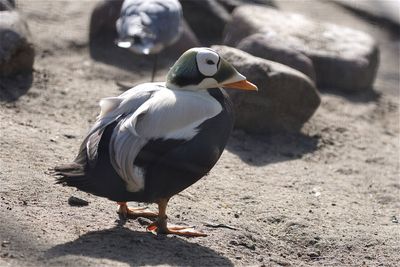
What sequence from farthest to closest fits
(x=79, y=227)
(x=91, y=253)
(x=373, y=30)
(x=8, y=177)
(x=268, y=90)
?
1. (x=373, y=30)
2. (x=268, y=90)
3. (x=8, y=177)
4. (x=79, y=227)
5. (x=91, y=253)

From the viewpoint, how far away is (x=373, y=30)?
9.26m

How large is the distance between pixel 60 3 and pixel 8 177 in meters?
4.12

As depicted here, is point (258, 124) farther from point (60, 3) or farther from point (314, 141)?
point (60, 3)

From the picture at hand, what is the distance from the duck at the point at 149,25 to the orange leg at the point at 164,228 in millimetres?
2856

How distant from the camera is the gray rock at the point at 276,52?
22.1 feet

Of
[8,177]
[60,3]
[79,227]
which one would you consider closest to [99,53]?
[60,3]

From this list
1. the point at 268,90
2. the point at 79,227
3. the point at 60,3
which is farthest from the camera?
the point at 60,3

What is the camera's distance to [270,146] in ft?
20.2

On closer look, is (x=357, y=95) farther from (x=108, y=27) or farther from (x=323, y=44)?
(x=108, y=27)

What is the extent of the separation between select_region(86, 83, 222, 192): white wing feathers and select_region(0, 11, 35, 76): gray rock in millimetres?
2306

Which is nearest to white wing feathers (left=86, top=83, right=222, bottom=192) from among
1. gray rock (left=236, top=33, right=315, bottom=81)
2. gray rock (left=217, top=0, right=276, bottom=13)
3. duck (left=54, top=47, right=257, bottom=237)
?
duck (left=54, top=47, right=257, bottom=237)

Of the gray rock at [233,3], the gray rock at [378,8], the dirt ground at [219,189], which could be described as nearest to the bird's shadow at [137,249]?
the dirt ground at [219,189]

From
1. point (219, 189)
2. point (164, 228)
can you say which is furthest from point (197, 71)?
point (219, 189)

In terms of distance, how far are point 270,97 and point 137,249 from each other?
258 cm
